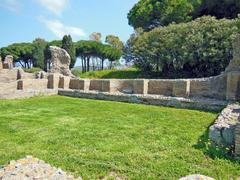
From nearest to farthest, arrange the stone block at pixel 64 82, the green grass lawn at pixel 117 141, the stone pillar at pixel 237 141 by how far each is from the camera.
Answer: the green grass lawn at pixel 117 141 < the stone pillar at pixel 237 141 < the stone block at pixel 64 82

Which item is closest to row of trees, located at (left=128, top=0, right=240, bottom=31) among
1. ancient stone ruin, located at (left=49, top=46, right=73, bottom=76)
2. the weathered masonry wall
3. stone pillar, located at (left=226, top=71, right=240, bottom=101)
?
ancient stone ruin, located at (left=49, top=46, right=73, bottom=76)

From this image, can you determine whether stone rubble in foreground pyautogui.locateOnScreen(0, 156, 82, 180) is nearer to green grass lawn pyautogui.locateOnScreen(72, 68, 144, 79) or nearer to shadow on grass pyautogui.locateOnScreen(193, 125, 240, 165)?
shadow on grass pyautogui.locateOnScreen(193, 125, 240, 165)

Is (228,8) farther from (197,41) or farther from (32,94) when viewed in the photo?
(32,94)

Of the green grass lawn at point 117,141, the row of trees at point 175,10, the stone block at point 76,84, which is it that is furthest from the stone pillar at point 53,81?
the row of trees at point 175,10

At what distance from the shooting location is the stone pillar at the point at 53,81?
1871 cm

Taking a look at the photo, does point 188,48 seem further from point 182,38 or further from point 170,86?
point 170,86

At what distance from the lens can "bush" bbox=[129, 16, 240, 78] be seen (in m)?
20.9

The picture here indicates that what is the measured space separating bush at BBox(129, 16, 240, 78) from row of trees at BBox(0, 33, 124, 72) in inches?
633

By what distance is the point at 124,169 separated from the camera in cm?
549

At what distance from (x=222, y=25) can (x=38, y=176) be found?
793 inches

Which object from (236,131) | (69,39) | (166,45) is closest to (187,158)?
(236,131)

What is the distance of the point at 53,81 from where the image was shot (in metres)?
18.7

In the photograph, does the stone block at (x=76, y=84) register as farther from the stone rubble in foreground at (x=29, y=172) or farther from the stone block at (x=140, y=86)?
the stone rubble in foreground at (x=29, y=172)

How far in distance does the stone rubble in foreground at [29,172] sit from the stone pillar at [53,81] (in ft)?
48.4
